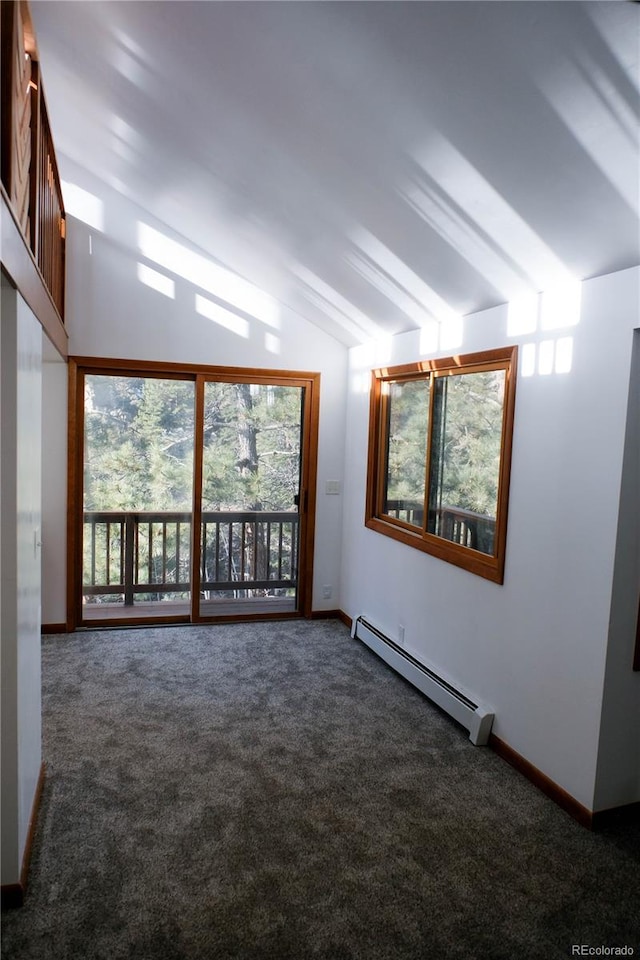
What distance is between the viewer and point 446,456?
383 cm

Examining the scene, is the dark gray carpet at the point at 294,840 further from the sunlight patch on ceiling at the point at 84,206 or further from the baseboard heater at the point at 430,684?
the sunlight patch on ceiling at the point at 84,206

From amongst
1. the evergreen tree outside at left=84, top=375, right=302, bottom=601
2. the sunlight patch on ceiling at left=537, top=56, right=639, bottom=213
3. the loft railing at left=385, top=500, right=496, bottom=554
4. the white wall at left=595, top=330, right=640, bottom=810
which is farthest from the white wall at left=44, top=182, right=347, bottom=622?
the sunlight patch on ceiling at left=537, top=56, right=639, bottom=213

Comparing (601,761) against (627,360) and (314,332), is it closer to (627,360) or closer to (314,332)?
(627,360)

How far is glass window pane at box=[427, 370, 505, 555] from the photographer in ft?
11.1

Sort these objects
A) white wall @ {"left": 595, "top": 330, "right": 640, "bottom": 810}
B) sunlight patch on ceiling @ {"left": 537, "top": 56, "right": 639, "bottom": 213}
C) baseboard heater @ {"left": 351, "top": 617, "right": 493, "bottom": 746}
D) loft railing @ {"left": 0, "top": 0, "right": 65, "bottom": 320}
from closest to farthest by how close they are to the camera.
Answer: sunlight patch on ceiling @ {"left": 537, "top": 56, "right": 639, "bottom": 213} → loft railing @ {"left": 0, "top": 0, "right": 65, "bottom": 320} → white wall @ {"left": 595, "top": 330, "right": 640, "bottom": 810} → baseboard heater @ {"left": 351, "top": 617, "right": 493, "bottom": 746}

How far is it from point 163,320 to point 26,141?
2.51 meters

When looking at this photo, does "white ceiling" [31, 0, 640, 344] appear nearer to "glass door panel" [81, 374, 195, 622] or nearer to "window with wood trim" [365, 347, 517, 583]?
"window with wood trim" [365, 347, 517, 583]

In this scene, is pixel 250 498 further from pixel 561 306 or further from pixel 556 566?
pixel 561 306

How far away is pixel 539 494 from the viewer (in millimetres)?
2941

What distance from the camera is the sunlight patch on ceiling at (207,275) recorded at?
4656mm

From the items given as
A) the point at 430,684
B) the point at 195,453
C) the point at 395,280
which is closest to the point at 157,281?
the point at 195,453

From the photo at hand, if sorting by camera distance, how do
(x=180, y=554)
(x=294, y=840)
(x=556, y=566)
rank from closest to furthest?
(x=294, y=840), (x=556, y=566), (x=180, y=554)

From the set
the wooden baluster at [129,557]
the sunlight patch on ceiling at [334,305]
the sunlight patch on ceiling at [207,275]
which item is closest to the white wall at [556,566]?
the sunlight patch on ceiling at [334,305]

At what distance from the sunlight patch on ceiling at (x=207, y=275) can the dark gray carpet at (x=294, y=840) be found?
9.01 ft
